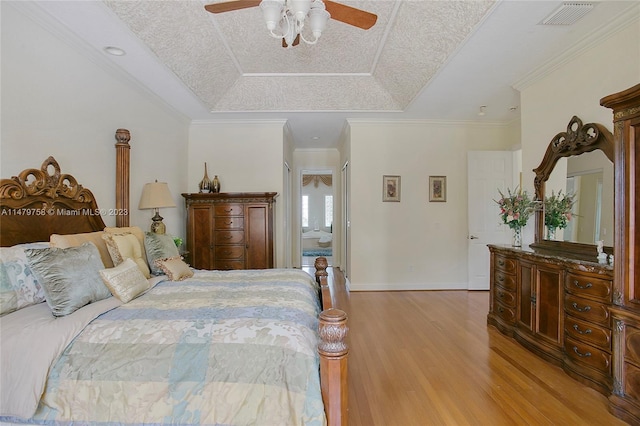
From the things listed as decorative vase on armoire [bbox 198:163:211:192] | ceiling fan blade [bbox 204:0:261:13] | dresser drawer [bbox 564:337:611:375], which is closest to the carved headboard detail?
ceiling fan blade [bbox 204:0:261:13]

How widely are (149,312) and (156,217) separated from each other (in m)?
2.25

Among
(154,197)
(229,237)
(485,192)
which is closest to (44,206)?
(154,197)

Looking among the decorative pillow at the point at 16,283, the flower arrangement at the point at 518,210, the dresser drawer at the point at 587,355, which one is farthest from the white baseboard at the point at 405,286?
the decorative pillow at the point at 16,283

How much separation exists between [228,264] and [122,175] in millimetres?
1908

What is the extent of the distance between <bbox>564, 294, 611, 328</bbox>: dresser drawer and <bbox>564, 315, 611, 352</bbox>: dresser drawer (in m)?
0.04

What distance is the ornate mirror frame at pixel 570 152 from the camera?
2.75m

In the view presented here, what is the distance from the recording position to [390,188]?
542 centimetres

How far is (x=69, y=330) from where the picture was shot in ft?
5.04

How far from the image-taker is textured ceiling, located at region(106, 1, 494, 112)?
9.24 ft

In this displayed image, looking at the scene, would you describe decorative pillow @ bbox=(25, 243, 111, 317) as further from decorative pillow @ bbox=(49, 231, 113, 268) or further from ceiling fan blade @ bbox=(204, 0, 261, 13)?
ceiling fan blade @ bbox=(204, 0, 261, 13)

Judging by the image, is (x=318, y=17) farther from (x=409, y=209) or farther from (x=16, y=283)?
(x=409, y=209)

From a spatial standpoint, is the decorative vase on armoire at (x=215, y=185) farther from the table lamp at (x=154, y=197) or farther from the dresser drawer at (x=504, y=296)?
the dresser drawer at (x=504, y=296)

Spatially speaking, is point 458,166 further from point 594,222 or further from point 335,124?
point 594,222

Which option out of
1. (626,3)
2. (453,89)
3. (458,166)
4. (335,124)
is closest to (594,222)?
(626,3)
